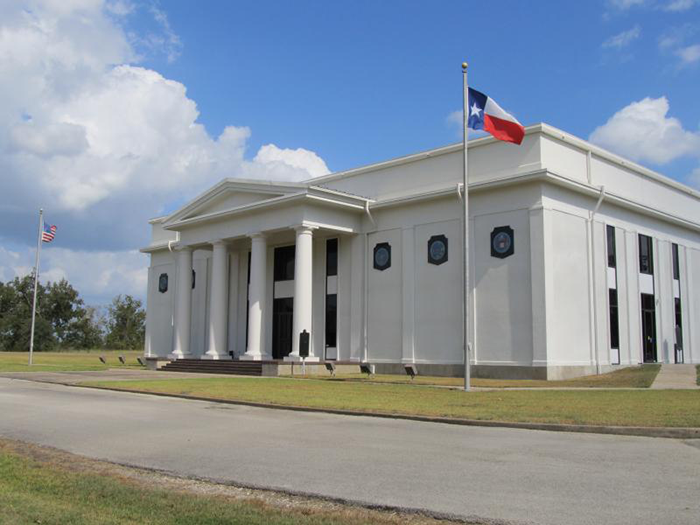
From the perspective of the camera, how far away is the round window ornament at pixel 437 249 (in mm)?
33156

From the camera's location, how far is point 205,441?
12.0 m

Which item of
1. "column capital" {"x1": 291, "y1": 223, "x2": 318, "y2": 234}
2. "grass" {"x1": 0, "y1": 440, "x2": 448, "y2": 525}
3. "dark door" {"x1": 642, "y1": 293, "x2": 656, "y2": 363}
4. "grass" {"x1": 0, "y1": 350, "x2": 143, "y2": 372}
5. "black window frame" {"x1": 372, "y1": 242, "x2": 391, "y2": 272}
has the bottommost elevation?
"grass" {"x1": 0, "y1": 440, "x2": 448, "y2": 525}

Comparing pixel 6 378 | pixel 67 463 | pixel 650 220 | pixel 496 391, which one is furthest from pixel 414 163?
pixel 67 463

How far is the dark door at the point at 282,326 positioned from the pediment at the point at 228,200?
6.02 m

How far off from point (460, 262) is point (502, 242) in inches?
91.0

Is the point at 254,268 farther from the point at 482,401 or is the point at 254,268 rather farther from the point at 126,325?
the point at 126,325

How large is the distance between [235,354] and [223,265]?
5.86 meters

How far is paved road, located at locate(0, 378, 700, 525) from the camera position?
7375 mm

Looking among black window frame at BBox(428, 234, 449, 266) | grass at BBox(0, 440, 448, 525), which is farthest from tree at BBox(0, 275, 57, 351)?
grass at BBox(0, 440, 448, 525)

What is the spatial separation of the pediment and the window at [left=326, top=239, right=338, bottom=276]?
413 centimetres

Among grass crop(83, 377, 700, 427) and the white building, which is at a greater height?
the white building

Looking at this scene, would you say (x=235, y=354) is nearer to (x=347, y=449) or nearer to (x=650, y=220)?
(x=650, y=220)

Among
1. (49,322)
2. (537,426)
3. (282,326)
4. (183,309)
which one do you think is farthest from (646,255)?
(49,322)

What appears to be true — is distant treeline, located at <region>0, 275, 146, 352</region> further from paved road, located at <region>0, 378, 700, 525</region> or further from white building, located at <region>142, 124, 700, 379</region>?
paved road, located at <region>0, 378, 700, 525</region>
